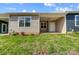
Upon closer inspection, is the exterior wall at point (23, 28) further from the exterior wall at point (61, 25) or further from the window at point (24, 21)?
the exterior wall at point (61, 25)

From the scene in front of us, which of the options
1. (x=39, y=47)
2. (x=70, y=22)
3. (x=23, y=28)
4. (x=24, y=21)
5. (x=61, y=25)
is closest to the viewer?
(x=39, y=47)

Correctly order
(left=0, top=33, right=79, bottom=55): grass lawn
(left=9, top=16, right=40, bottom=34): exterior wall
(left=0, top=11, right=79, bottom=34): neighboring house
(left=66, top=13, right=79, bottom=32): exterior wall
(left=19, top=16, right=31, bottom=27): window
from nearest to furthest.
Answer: (left=0, top=33, right=79, bottom=55): grass lawn < (left=0, top=11, right=79, bottom=34): neighboring house < (left=9, top=16, right=40, bottom=34): exterior wall < (left=19, top=16, right=31, bottom=27): window < (left=66, top=13, right=79, bottom=32): exterior wall

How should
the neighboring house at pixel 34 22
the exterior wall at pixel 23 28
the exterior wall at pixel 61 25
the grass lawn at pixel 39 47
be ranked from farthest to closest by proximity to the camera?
the exterior wall at pixel 61 25
the exterior wall at pixel 23 28
the neighboring house at pixel 34 22
the grass lawn at pixel 39 47

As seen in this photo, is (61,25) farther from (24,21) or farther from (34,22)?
(24,21)

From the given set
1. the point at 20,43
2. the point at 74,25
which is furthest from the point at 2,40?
the point at 74,25

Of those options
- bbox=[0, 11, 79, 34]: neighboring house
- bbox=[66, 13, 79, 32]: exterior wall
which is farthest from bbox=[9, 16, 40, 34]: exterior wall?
bbox=[66, 13, 79, 32]: exterior wall

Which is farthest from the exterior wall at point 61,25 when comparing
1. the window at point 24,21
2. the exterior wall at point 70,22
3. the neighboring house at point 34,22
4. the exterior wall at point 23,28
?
the window at point 24,21

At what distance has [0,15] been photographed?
23.5ft

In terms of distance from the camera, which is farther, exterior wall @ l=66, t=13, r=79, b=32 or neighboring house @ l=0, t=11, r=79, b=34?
exterior wall @ l=66, t=13, r=79, b=32

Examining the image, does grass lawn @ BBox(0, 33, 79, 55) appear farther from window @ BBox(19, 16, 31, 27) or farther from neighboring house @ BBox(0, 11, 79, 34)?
window @ BBox(19, 16, 31, 27)

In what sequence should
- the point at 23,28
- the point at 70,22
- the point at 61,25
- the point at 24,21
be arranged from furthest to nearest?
the point at 61,25
the point at 70,22
the point at 24,21
the point at 23,28

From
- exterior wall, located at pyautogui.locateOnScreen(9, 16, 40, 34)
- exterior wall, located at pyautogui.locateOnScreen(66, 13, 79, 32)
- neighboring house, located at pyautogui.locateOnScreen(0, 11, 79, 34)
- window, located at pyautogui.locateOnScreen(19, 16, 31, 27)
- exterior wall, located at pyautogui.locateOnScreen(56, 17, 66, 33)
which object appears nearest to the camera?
neighboring house, located at pyautogui.locateOnScreen(0, 11, 79, 34)

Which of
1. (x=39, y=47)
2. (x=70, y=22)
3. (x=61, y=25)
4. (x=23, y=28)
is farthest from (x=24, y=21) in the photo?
(x=39, y=47)
